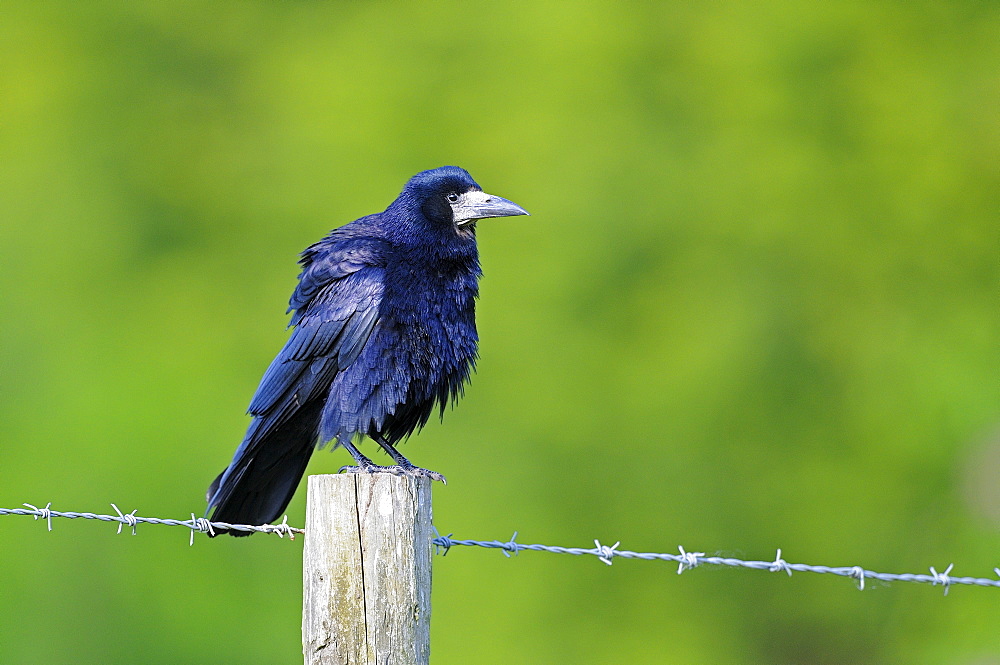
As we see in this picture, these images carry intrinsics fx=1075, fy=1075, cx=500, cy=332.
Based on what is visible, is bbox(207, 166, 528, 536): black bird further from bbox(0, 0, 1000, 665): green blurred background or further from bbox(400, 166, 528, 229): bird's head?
bbox(0, 0, 1000, 665): green blurred background

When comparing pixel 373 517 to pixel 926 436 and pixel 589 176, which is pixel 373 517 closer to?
pixel 589 176

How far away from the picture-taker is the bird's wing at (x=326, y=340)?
4090mm

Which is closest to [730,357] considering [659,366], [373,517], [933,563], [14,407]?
[659,366]

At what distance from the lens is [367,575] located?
257 cm

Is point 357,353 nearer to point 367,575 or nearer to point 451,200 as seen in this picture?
point 451,200

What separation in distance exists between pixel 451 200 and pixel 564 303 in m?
5.23

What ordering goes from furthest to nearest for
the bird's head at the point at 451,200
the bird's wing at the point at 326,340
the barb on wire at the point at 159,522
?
the bird's head at the point at 451,200
the bird's wing at the point at 326,340
the barb on wire at the point at 159,522

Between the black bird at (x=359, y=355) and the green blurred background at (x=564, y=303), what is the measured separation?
4594 millimetres

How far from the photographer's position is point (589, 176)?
10008 millimetres

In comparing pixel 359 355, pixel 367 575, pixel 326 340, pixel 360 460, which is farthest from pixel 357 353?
pixel 367 575

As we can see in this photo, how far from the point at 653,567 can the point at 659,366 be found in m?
1.82

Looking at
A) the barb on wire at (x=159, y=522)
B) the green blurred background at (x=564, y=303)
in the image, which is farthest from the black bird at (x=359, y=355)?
the green blurred background at (x=564, y=303)

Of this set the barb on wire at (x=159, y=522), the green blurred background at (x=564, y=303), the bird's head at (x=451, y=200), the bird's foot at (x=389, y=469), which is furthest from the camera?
the green blurred background at (x=564, y=303)

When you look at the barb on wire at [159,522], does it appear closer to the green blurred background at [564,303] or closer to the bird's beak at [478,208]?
the bird's beak at [478,208]
